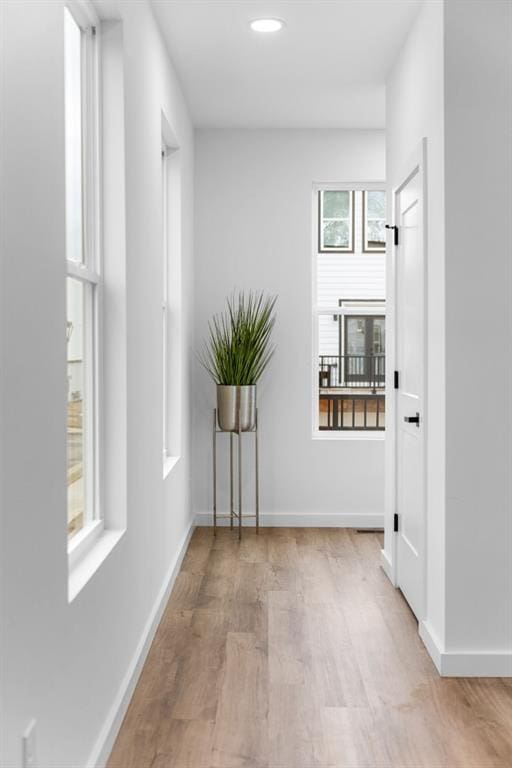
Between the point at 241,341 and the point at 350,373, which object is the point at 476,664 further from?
the point at 350,373

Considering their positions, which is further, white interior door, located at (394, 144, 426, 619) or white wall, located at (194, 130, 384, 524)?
white wall, located at (194, 130, 384, 524)

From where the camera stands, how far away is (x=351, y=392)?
5.38 metres

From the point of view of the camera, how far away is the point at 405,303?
3.70 meters

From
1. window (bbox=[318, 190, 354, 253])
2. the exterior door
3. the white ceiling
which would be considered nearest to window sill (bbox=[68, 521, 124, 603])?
the white ceiling

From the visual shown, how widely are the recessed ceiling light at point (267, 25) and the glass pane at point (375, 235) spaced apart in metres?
2.00

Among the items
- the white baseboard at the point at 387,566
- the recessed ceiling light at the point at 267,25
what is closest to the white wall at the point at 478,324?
the recessed ceiling light at the point at 267,25

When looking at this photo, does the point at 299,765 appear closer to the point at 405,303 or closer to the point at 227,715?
the point at 227,715

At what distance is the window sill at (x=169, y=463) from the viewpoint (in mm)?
3934

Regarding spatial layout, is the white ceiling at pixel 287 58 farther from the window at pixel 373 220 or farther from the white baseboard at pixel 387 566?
the white baseboard at pixel 387 566

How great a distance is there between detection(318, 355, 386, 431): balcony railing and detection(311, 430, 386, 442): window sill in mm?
30

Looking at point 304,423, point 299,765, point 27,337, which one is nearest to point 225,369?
point 304,423

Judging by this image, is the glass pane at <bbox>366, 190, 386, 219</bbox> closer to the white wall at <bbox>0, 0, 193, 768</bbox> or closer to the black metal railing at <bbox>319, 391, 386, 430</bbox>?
the black metal railing at <bbox>319, 391, 386, 430</bbox>

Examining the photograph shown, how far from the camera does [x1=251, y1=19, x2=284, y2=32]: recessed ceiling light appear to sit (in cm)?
349

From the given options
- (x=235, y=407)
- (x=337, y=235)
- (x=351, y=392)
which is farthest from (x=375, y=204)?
(x=235, y=407)
